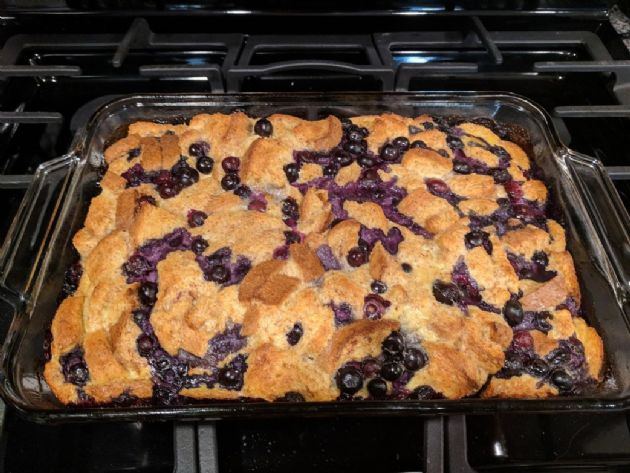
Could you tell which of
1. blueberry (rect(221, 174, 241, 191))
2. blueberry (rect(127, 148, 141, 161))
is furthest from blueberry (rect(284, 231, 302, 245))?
blueberry (rect(127, 148, 141, 161))

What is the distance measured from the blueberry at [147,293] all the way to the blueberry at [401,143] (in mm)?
808

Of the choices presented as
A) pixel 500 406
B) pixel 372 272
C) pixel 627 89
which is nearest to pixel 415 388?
pixel 500 406

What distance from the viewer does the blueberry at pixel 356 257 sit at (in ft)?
4.73

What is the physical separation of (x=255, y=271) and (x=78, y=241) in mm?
502

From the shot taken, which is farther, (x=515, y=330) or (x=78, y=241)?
(x=78, y=241)

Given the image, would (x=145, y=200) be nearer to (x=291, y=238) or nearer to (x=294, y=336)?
(x=291, y=238)

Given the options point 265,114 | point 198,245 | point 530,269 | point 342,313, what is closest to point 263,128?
point 265,114

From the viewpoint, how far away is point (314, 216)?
1537 mm

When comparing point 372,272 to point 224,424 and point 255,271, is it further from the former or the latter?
point 224,424

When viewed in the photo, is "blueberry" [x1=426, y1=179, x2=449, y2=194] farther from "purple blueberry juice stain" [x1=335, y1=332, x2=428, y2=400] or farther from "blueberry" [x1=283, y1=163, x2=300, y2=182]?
"purple blueberry juice stain" [x1=335, y1=332, x2=428, y2=400]

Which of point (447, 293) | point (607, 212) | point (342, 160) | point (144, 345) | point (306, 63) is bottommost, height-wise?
point (144, 345)

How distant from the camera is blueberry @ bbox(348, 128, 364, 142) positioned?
1.70 metres

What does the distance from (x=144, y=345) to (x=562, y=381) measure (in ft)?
3.16

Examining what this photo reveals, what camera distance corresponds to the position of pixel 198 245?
1.48 metres
